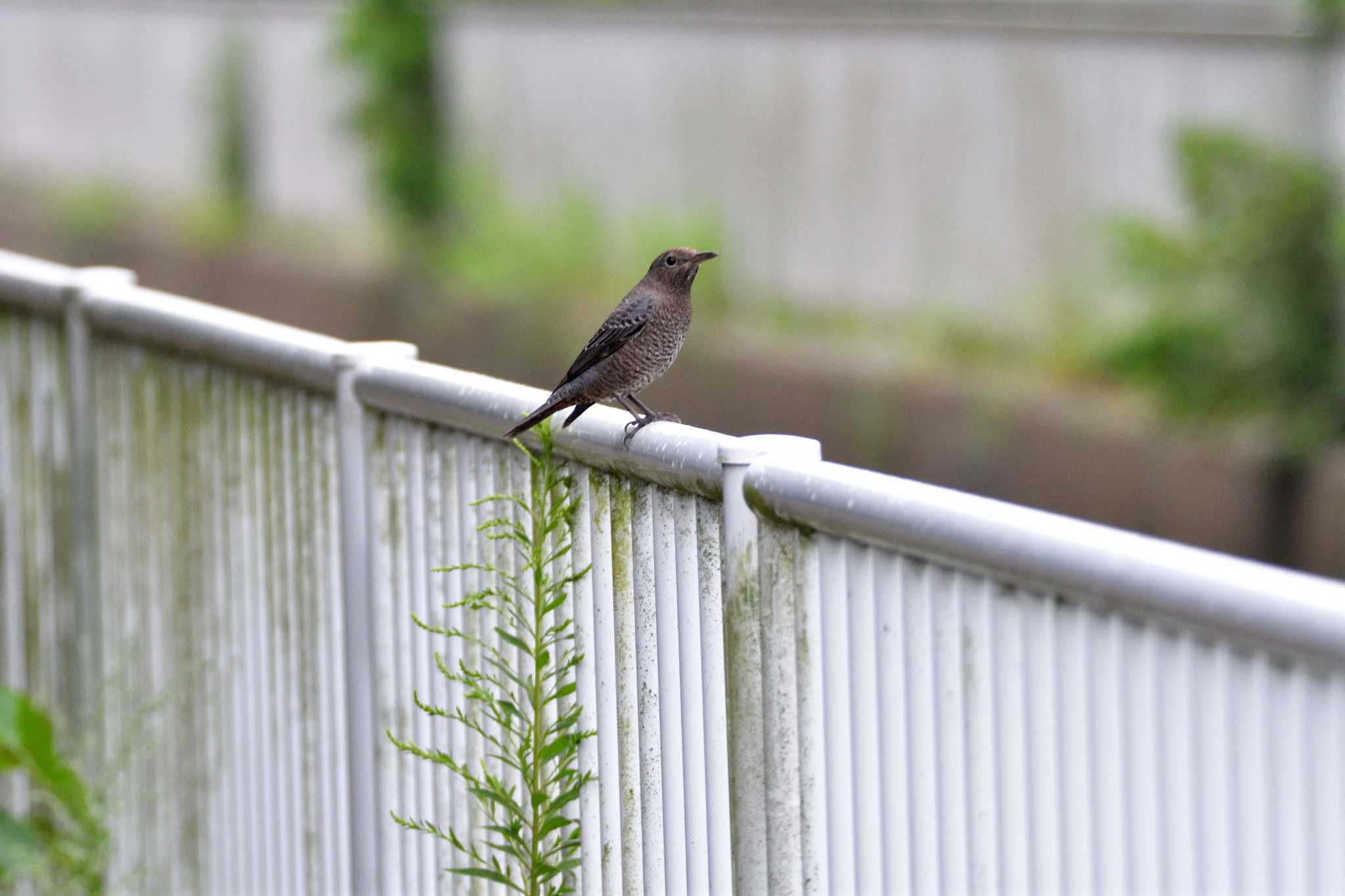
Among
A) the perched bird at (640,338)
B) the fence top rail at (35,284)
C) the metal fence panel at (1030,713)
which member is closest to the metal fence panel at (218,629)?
the fence top rail at (35,284)

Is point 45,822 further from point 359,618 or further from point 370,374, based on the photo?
point 370,374

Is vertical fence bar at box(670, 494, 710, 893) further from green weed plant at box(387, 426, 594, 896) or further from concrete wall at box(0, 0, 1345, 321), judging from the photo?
concrete wall at box(0, 0, 1345, 321)

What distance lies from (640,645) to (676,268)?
4.79 feet

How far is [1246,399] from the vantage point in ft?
29.0

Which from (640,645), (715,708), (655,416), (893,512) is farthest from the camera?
(655,416)

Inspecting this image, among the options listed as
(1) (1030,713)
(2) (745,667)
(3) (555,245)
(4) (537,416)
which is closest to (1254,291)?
(3) (555,245)

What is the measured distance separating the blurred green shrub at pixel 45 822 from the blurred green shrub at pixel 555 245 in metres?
7.67

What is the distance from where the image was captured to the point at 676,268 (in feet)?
12.5

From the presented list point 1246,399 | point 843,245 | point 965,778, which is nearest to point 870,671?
point 965,778

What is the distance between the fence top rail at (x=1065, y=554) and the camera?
5.25ft

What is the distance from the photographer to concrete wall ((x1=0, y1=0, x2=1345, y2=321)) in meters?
9.35

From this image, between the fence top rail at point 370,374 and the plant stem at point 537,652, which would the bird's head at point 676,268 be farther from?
the plant stem at point 537,652

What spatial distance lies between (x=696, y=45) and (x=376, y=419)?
8926 mm

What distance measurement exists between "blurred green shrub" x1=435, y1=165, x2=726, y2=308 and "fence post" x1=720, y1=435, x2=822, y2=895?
904 centimetres
